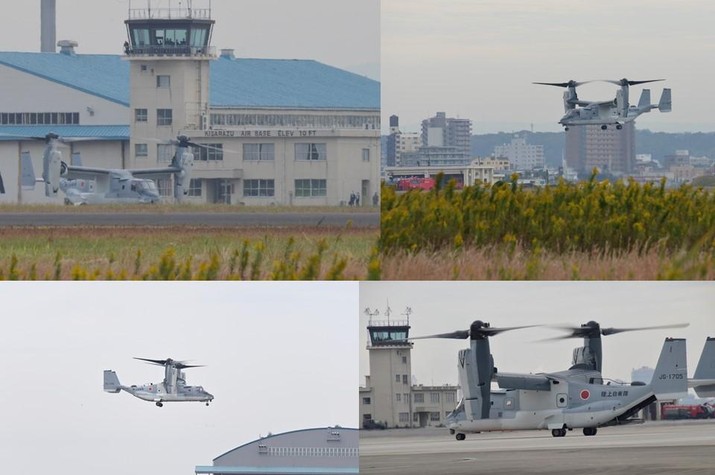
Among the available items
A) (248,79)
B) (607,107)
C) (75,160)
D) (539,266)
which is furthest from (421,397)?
(75,160)

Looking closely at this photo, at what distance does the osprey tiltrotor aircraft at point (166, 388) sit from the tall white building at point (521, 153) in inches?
204

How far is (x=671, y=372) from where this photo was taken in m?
27.2

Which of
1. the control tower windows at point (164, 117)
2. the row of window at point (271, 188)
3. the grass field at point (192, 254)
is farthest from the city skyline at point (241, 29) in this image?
the grass field at point (192, 254)

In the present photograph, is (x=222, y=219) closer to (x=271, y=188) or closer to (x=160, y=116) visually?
(x=271, y=188)

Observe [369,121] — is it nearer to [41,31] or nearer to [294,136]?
[294,136]

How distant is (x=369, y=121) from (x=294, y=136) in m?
1.60

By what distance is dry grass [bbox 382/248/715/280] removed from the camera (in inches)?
1048

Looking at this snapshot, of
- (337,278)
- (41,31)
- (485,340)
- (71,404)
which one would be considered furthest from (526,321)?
(41,31)

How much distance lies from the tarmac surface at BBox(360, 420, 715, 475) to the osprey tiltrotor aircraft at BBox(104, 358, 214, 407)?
232cm

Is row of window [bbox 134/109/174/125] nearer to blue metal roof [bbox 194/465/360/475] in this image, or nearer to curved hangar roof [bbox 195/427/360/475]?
curved hangar roof [bbox 195/427/360/475]

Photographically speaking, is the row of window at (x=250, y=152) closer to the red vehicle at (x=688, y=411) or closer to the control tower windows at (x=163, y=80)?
the control tower windows at (x=163, y=80)

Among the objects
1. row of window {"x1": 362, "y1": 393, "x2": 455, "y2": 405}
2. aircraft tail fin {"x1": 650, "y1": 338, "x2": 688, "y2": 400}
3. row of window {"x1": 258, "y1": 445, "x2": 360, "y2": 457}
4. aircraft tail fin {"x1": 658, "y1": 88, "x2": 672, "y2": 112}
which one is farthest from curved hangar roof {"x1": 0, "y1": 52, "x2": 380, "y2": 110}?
aircraft tail fin {"x1": 650, "y1": 338, "x2": 688, "y2": 400}

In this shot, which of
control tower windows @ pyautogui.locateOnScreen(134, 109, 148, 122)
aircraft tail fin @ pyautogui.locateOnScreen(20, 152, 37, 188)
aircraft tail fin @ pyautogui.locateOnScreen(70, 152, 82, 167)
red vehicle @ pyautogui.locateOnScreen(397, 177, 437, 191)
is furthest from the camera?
control tower windows @ pyautogui.locateOnScreen(134, 109, 148, 122)

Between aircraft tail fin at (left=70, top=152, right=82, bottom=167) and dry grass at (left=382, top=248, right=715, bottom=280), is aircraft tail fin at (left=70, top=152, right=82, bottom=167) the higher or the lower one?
the higher one
